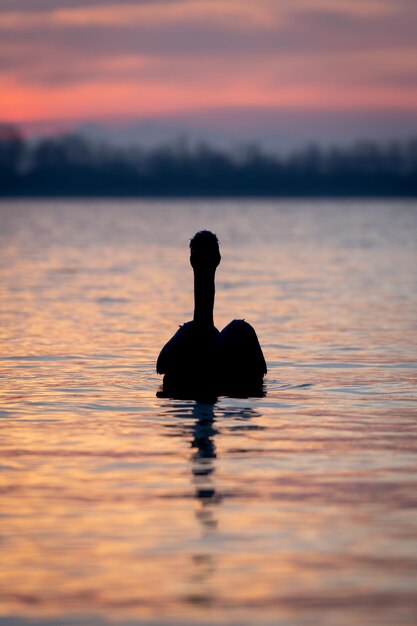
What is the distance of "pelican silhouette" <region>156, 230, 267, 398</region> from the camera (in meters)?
14.8

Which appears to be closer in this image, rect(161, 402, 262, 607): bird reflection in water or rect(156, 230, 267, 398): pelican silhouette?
rect(161, 402, 262, 607): bird reflection in water

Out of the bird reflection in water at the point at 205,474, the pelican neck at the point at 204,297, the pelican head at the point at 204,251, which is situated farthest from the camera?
the pelican head at the point at 204,251

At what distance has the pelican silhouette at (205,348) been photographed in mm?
14758

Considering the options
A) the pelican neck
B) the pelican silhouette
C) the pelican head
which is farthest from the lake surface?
the pelican head

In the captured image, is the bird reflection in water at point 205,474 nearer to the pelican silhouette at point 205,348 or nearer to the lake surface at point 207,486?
the lake surface at point 207,486

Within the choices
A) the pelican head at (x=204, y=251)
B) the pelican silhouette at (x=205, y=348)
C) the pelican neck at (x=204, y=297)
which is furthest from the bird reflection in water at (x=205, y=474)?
the pelican head at (x=204, y=251)

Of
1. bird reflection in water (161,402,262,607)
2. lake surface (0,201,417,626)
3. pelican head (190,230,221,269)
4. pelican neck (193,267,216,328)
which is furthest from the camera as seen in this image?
pelican head (190,230,221,269)

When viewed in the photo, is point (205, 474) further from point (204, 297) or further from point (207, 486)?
point (204, 297)

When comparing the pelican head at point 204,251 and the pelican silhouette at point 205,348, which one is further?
the pelican head at point 204,251

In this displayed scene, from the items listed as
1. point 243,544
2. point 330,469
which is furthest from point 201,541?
point 330,469

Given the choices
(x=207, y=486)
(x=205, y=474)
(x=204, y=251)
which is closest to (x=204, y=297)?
(x=204, y=251)

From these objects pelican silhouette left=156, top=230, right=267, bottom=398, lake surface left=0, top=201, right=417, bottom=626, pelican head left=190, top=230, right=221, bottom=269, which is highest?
pelican head left=190, top=230, right=221, bottom=269

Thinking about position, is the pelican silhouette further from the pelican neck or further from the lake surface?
the lake surface

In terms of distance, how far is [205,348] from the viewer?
585 inches
